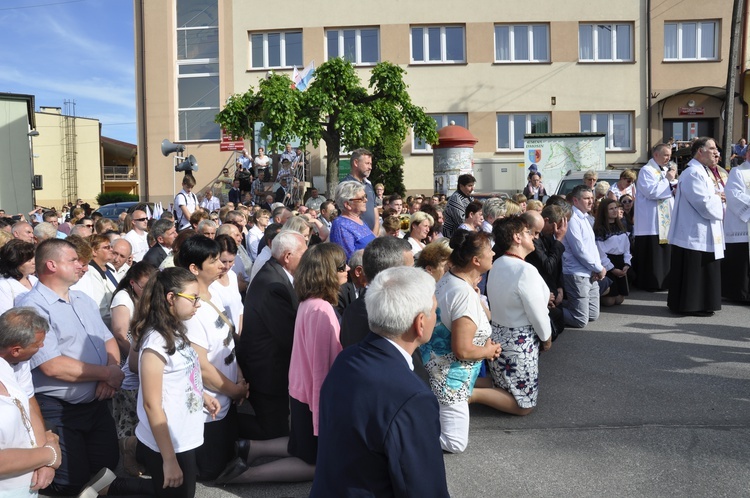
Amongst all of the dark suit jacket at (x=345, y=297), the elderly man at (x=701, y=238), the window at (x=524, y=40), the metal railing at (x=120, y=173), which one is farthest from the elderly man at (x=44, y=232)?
the metal railing at (x=120, y=173)

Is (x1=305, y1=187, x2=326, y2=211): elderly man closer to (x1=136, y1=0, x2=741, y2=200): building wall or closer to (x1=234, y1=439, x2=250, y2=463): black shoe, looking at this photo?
(x1=234, y1=439, x2=250, y2=463): black shoe

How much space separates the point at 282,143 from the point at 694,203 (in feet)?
43.2

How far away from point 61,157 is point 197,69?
128ft

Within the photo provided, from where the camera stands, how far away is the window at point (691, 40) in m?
28.4

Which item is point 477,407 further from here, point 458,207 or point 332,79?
point 332,79

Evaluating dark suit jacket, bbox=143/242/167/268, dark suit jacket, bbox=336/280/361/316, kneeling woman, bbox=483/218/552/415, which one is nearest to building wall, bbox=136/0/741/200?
dark suit jacket, bbox=143/242/167/268

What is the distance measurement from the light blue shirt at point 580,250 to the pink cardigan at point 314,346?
504cm

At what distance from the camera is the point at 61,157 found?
2493 inches

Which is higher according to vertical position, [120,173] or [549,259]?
[120,173]

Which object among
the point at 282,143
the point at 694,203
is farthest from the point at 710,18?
the point at 694,203

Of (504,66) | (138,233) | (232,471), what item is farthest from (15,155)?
(232,471)

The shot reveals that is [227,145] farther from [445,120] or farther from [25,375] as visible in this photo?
[25,375]

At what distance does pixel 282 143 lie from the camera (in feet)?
65.4

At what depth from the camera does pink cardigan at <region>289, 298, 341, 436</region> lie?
4.44 m
